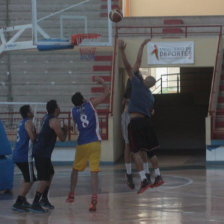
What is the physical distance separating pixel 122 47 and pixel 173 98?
1851 cm

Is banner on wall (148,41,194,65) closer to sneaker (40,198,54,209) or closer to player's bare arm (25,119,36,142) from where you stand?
player's bare arm (25,119,36,142)

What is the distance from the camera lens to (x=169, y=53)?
21.2m

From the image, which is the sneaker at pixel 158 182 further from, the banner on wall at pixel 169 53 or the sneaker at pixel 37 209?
the banner on wall at pixel 169 53

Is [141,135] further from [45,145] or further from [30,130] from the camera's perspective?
[30,130]

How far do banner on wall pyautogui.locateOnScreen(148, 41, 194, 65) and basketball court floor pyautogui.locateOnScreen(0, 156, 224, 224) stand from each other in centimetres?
626

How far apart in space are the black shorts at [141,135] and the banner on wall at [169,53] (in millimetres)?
10601

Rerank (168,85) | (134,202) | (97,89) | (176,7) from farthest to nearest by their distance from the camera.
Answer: (168,85)
(176,7)
(97,89)
(134,202)

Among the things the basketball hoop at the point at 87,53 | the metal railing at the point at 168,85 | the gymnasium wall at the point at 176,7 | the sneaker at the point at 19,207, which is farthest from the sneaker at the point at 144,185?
the gymnasium wall at the point at 176,7

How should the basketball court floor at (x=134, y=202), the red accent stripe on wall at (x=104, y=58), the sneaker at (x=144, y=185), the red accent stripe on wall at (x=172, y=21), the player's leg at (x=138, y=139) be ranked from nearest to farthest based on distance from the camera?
the basketball court floor at (x=134, y=202) < the sneaker at (x=144, y=185) < the player's leg at (x=138, y=139) < the red accent stripe on wall at (x=104, y=58) < the red accent stripe on wall at (x=172, y=21)

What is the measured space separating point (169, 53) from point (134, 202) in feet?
36.6

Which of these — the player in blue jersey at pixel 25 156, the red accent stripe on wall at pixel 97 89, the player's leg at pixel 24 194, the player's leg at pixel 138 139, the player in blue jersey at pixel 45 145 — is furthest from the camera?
the red accent stripe on wall at pixel 97 89

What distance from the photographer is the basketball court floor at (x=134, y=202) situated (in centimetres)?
925

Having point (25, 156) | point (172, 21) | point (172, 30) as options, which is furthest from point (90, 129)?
point (172, 21)

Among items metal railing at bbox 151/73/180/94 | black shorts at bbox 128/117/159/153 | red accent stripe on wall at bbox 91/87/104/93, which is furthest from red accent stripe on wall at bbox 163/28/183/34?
black shorts at bbox 128/117/159/153
